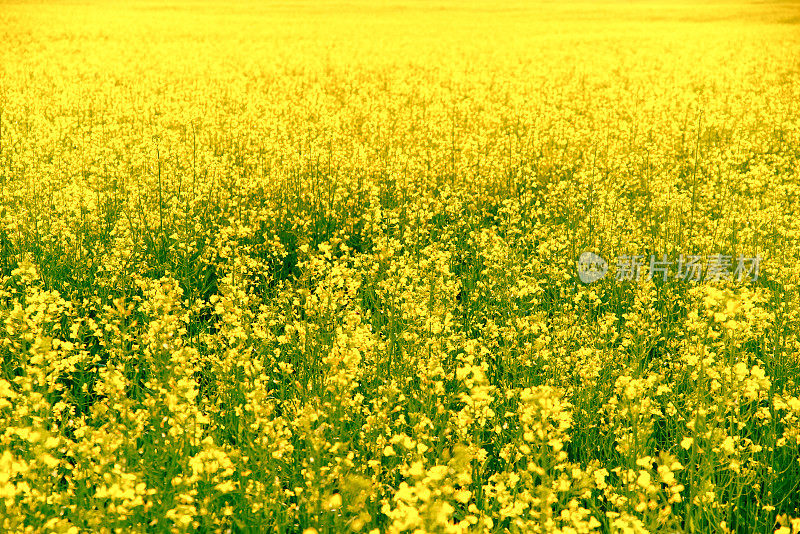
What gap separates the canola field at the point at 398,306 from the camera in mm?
3016

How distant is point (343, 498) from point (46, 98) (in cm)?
1124

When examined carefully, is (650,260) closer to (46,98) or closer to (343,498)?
(343,498)

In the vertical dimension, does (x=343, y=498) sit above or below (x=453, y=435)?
above

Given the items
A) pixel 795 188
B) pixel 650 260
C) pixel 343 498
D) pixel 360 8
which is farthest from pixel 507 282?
pixel 360 8

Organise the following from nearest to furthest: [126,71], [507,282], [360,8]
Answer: [507,282] → [126,71] → [360,8]

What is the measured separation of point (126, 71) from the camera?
15.3 m

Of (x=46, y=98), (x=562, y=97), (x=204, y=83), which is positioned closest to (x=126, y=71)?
(x=204, y=83)

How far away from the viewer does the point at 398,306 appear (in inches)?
188

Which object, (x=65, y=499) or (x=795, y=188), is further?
(x=795, y=188)

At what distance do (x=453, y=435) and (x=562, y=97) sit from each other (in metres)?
10.2

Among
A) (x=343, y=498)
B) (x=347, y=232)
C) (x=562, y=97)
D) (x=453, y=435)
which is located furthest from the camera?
(x=562, y=97)

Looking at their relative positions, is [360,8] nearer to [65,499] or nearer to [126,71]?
[126,71]

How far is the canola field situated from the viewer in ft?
9.89

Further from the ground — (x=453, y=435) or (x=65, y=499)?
(x=65, y=499)
